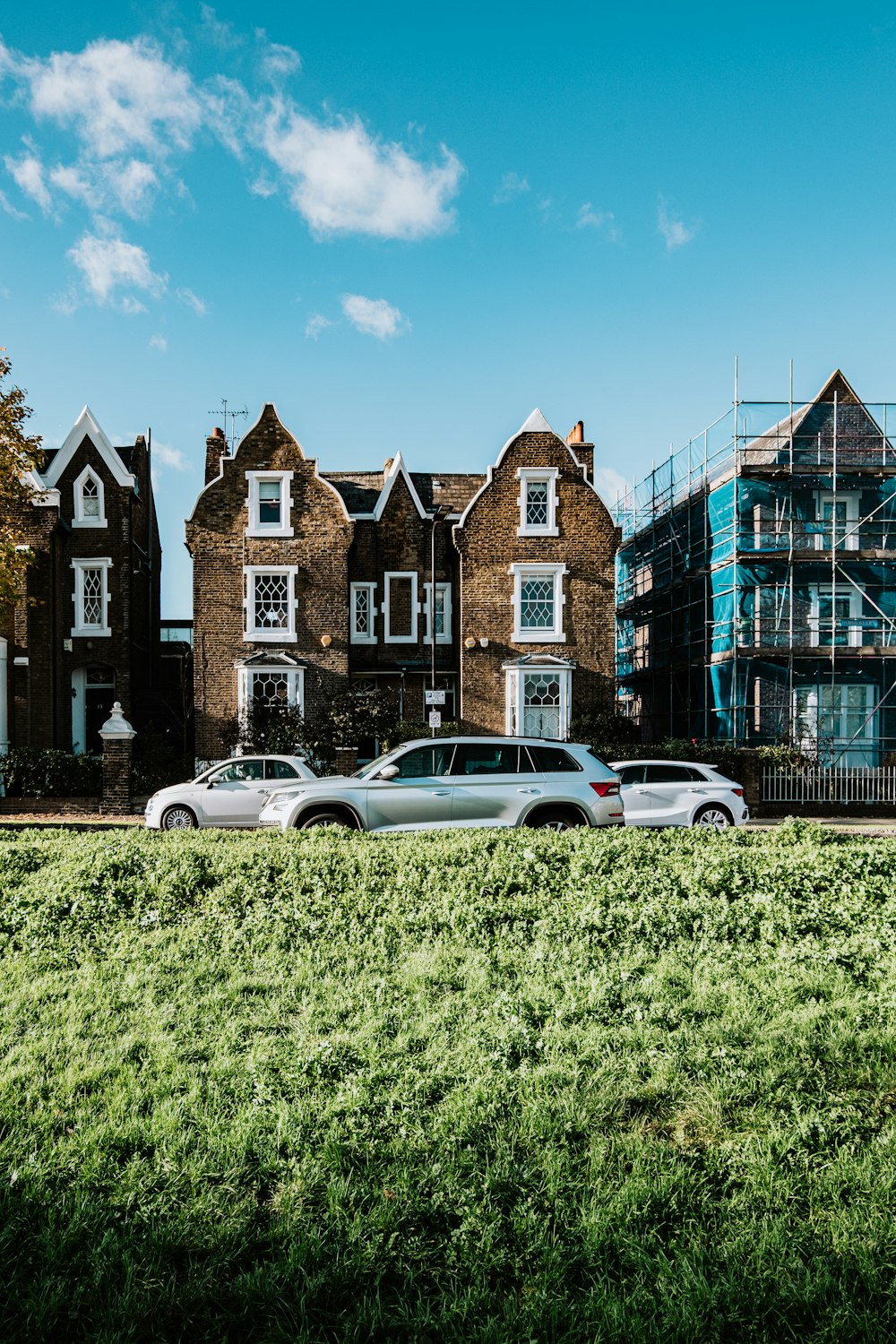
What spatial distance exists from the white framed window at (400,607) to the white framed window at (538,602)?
3.42m

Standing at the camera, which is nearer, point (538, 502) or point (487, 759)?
point (487, 759)

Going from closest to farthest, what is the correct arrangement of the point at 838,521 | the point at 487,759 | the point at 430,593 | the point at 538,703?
the point at 487,759
the point at 538,703
the point at 838,521
the point at 430,593

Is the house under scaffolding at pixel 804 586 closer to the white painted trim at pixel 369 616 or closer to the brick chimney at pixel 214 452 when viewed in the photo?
the white painted trim at pixel 369 616

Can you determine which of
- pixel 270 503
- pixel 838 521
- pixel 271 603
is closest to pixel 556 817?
pixel 271 603

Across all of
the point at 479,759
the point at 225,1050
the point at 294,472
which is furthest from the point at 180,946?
the point at 294,472

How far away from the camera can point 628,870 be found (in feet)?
26.8

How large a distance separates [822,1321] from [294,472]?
26854mm

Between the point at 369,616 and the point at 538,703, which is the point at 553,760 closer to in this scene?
the point at 538,703

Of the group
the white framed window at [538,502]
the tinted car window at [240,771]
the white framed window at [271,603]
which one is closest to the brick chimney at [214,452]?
the white framed window at [271,603]

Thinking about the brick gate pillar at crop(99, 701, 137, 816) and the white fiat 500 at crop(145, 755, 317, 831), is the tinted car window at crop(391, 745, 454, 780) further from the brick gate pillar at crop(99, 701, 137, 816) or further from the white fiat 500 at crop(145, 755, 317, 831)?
the brick gate pillar at crop(99, 701, 137, 816)

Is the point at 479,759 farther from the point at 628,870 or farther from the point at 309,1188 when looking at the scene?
the point at 309,1188

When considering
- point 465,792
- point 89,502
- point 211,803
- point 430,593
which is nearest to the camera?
point 465,792

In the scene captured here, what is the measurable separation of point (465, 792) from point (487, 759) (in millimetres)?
618

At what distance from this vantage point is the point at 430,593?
28.7 metres
